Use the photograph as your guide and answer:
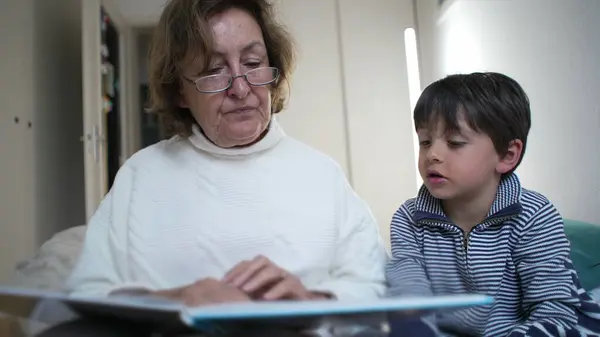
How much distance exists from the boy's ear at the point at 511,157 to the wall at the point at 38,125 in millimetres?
1676

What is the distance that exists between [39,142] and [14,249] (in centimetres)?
51

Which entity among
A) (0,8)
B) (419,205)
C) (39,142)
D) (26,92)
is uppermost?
(0,8)

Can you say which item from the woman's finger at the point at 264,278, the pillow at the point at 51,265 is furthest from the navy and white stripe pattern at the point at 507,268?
the pillow at the point at 51,265

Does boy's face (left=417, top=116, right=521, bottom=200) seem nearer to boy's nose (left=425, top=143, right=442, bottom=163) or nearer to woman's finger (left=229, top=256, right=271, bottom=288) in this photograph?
boy's nose (left=425, top=143, right=442, bottom=163)

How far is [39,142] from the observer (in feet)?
6.84

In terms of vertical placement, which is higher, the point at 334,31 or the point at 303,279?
the point at 334,31

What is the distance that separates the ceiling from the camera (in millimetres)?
2570

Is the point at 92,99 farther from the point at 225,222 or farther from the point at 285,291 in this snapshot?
the point at 285,291

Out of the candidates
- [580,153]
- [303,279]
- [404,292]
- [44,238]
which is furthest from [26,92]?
[580,153]

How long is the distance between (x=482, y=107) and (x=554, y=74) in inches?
19.4

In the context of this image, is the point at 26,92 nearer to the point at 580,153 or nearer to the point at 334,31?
the point at 334,31

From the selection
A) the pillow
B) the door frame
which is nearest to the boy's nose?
the pillow

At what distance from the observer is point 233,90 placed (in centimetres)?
84

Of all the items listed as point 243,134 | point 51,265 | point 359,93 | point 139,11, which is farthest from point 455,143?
point 139,11
